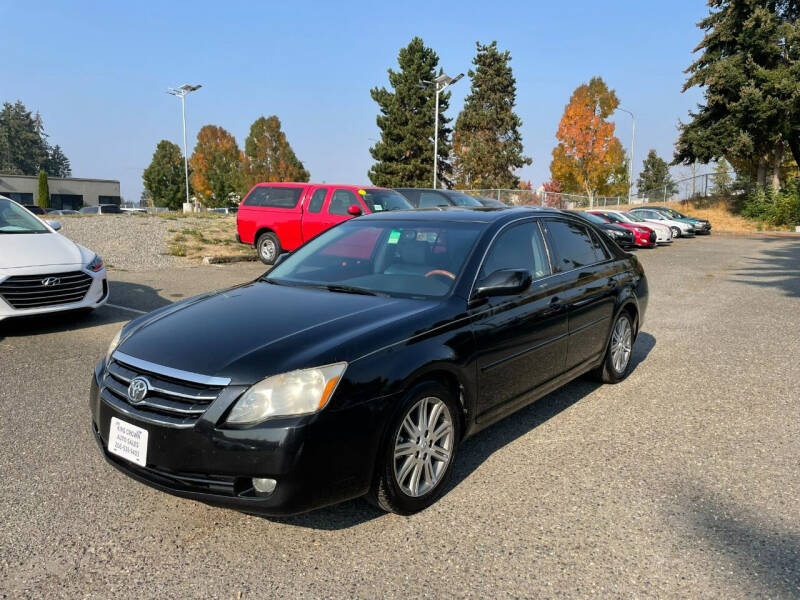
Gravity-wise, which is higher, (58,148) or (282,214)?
(58,148)

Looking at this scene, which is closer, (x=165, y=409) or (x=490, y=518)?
(x=165, y=409)

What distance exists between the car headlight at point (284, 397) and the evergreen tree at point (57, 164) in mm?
122764

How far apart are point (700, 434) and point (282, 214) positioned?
1094 centimetres

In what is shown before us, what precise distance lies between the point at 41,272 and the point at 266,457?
5374 millimetres

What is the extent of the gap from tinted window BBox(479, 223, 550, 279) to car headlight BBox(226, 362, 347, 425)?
1432 mm

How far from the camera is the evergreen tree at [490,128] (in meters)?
52.5

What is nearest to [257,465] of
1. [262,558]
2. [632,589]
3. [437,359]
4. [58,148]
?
[262,558]

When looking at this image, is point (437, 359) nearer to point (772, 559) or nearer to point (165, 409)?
point (165, 409)

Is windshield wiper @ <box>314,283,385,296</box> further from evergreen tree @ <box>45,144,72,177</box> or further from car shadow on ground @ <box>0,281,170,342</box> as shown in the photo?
evergreen tree @ <box>45,144,72,177</box>

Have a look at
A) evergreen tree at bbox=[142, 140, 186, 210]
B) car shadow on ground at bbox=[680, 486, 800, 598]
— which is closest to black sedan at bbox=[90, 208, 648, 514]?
car shadow on ground at bbox=[680, 486, 800, 598]

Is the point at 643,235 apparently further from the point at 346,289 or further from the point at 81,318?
the point at 346,289

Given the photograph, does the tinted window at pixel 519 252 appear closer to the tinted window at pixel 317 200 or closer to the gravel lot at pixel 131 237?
the tinted window at pixel 317 200

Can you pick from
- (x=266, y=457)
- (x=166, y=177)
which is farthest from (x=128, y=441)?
(x=166, y=177)

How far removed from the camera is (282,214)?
13711 mm
